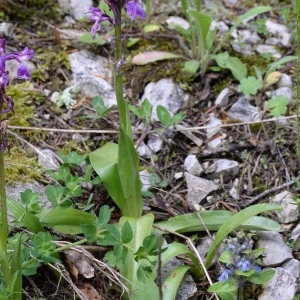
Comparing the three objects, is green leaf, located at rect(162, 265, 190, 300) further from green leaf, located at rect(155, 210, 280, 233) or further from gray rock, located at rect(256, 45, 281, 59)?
gray rock, located at rect(256, 45, 281, 59)

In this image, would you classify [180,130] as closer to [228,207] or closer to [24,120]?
[228,207]

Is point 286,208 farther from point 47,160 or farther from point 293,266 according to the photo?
point 47,160

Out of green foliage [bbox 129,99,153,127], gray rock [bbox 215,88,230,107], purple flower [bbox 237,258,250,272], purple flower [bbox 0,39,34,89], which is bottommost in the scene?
purple flower [bbox 237,258,250,272]

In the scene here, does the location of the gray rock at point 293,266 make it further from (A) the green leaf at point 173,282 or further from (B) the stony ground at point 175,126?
(A) the green leaf at point 173,282

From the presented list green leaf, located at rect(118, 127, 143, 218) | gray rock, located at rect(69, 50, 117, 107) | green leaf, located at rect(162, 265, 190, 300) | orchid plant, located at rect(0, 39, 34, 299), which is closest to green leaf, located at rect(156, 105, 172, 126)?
gray rock, located at rect(69, 50, 117, 107)

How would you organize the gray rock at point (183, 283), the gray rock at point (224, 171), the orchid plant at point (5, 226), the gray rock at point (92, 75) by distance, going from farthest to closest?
the gray rock at point (92, 75) < the gray rock at point (224, 171) < the gray rock at point (183, 283) < the orchid plant at point (5, 226)

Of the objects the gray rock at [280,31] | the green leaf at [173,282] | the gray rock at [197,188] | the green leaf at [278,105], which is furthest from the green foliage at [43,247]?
the gray rock at [280,31]
